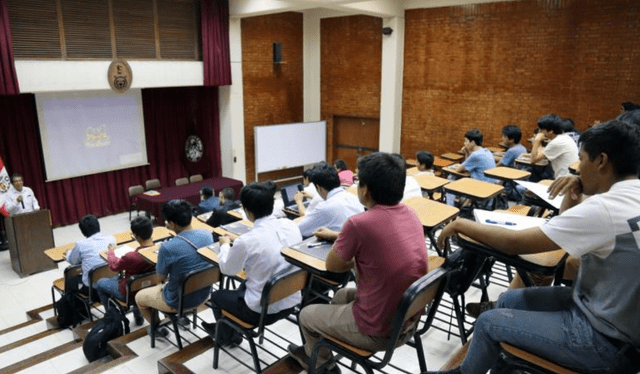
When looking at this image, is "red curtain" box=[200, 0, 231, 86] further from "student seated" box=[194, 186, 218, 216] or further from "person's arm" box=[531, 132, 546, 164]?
"person's arm" box=[531, 132, 546, 164]

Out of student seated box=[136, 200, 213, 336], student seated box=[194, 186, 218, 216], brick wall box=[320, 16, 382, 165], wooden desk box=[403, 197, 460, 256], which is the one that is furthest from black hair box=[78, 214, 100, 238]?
brick wall box=[320, 16, 382, 165]

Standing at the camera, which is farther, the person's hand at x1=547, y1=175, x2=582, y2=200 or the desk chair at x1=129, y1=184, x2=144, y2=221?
the desk chair at x1=129, y1=184, x2=144, y2=221

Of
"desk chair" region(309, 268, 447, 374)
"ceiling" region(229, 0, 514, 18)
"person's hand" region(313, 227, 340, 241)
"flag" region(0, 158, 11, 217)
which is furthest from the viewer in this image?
"ceiling" region(229, 0, 514, 18)

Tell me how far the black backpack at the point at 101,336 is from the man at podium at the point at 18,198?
3.74 meters

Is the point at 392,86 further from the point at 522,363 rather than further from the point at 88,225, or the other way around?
the point at 522,363

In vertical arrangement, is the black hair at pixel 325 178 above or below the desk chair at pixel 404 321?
above

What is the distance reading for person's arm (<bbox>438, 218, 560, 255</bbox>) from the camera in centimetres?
160

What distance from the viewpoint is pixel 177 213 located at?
3156 millimetres

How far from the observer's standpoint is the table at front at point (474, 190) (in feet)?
12.2

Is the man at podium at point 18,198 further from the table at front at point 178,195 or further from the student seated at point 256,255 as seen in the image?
the student seated at point 256,255

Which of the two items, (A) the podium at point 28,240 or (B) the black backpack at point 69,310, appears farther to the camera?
(A) the podium at point 28,240

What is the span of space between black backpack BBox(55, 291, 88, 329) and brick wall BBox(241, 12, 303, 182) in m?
5.71

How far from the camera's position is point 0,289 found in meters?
5.82

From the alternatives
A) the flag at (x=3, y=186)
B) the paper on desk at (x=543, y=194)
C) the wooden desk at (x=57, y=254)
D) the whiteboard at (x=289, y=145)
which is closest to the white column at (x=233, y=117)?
the whiteboard at (x=289, y=145)
